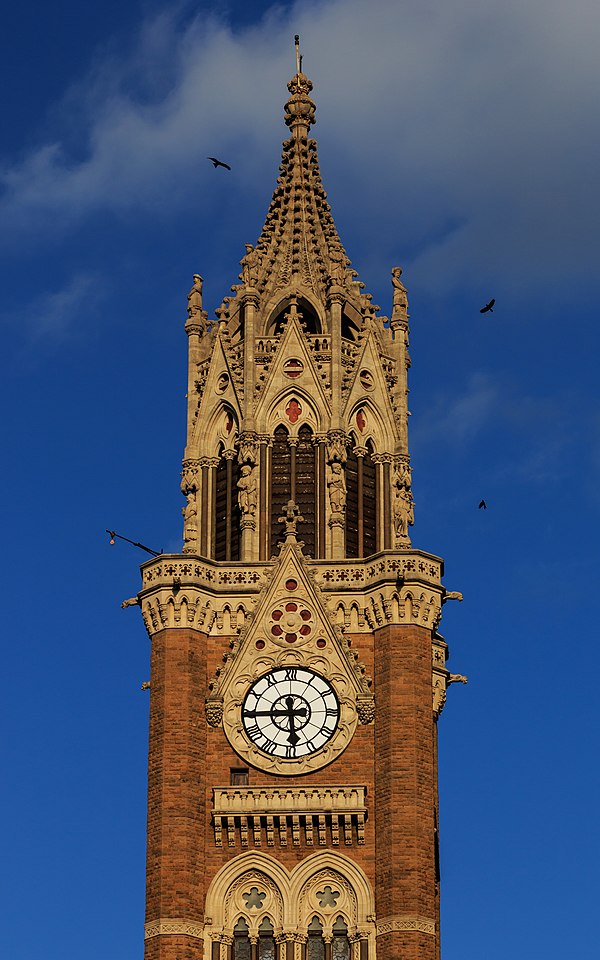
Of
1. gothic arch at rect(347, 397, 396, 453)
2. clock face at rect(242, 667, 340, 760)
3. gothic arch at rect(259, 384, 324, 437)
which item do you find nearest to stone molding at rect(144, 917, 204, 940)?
clock face at rect(242, 667, 340, 760)

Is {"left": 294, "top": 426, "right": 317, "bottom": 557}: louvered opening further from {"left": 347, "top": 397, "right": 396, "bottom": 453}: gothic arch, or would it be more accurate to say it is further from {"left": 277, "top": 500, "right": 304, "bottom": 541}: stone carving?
{"left": 347, "top": 397, "right": 396, "bottom": 453}: gothic arch

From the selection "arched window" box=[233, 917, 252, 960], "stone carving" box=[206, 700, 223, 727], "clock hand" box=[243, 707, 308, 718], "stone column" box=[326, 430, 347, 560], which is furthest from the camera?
"stone column" box=[326, 430, 347, 560]

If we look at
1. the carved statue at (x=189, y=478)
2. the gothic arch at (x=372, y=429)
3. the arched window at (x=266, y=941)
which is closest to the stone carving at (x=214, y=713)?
the arched window at (x=266, y=941)

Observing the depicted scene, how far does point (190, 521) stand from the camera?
79438 mm

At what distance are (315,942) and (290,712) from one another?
6.25 m

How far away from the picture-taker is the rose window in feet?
250

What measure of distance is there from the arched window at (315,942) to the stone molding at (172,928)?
8.92 feet

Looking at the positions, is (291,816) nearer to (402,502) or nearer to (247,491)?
(247,491)

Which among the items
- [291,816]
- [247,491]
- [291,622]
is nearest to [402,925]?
[291,816]

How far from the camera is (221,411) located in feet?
268

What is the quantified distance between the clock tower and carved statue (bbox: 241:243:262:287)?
0.09m

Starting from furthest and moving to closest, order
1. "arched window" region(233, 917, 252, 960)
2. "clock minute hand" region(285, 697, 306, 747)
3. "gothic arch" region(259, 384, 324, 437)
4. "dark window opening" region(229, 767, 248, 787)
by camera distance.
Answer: "gothic arch" region(259, 384, 324, 437), "clock minute hand" region(285, 697, 306, 747), "dark window opening" region(229, 767, 248, 787), "arched window" region(233, 917, 252, 960)

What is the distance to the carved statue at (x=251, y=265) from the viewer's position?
275 feet

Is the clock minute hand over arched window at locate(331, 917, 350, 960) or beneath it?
over
